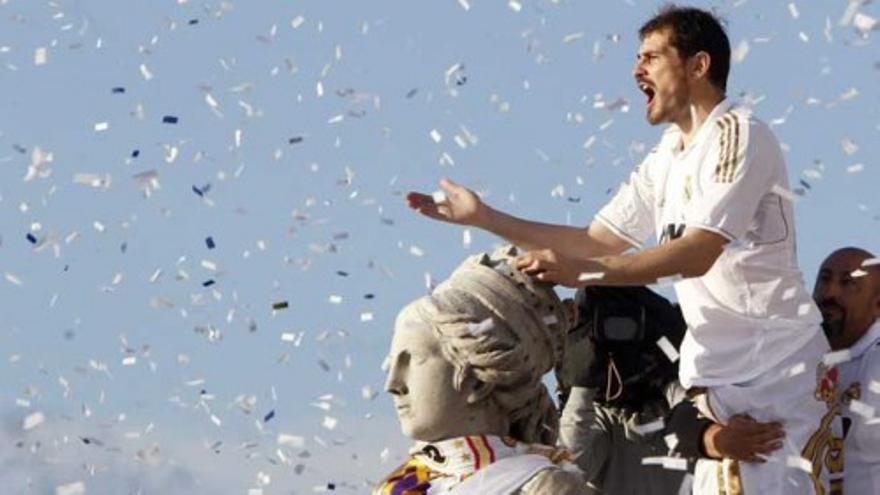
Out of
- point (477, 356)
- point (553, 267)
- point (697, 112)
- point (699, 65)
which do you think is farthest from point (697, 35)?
point (477, 356)

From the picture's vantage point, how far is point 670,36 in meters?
9.16

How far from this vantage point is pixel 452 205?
8633 millimetres

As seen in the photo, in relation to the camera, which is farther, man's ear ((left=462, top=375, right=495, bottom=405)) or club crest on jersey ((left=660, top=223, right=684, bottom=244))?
club crest on jersey ((left=660, top=223, right=684, bottom=244))

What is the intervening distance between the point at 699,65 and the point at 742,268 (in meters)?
0.89

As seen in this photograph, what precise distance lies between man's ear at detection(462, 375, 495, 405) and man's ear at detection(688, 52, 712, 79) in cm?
189

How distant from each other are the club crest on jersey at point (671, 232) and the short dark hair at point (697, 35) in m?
0.60

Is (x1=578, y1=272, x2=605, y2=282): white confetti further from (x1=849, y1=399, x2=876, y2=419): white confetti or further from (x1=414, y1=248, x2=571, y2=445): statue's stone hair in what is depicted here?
(x1=849, y1=399, x2=876, y2=419): white confetti

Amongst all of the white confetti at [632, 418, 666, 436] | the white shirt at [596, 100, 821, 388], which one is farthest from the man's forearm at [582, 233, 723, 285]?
the white confetti at [632, 418, 666, 436]

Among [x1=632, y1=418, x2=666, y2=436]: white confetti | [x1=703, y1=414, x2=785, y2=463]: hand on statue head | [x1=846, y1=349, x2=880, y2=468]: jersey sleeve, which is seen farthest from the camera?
[x1=846, y1=349, x2=880, y2=468]: jersey sleeve

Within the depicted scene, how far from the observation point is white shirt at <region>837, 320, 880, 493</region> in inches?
384

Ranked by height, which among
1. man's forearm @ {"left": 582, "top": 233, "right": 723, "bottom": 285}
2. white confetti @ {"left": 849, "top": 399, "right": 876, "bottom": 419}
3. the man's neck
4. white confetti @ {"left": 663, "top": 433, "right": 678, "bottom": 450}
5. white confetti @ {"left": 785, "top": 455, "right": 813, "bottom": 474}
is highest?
the man's neck

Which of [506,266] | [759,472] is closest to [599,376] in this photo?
[759,472]

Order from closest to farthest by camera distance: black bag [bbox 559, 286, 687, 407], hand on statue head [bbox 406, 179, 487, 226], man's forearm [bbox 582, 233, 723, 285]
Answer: man's forearm [bbox 582, 233, 723, 285] → hand on statue head [bbox 406, 179, 487, 226] → black bag [bbox 559, 286, 687, 407]

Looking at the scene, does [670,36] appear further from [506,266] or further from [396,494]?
[396,494]
